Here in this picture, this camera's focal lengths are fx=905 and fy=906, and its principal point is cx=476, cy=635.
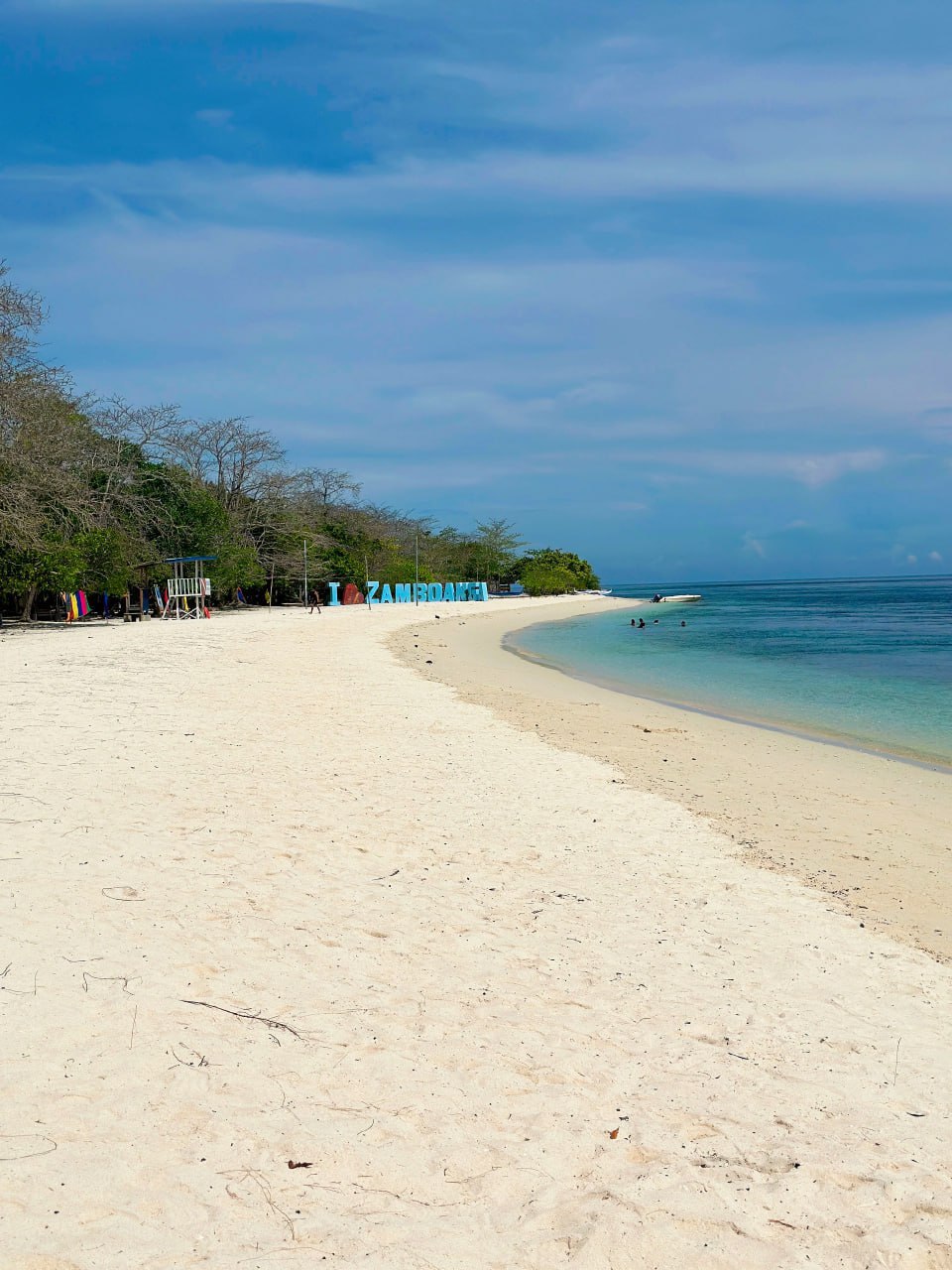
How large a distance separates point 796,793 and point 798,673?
14300mm

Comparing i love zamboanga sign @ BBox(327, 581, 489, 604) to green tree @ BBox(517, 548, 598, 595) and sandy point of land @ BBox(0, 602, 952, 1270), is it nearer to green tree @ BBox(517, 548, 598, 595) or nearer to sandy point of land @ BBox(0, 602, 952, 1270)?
green tree @ BBox(517, 548, 598, 595)

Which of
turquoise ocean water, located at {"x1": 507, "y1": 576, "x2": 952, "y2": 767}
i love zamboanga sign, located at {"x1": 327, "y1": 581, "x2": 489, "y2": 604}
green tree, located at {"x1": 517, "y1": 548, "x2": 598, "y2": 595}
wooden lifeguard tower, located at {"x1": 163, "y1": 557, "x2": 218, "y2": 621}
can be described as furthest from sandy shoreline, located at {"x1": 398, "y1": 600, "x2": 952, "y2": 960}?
green tree, located at {"x1": 517, "y1": 548, "x2": 598, "y2": 595}

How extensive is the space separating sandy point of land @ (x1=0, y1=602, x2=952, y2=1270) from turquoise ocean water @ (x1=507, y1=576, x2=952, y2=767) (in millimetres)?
7630

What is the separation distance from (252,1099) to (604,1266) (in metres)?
1.24

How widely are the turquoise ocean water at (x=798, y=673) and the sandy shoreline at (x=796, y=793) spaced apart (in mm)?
1368

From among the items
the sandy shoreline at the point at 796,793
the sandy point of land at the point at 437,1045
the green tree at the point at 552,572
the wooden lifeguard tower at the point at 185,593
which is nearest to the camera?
the sandy point of land at the point at 437,1045

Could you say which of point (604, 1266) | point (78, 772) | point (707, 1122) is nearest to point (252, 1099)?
point (604, 1266)

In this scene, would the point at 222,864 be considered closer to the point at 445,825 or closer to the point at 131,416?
the point at 445,825

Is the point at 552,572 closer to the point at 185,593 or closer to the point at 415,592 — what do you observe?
the point at 415,592

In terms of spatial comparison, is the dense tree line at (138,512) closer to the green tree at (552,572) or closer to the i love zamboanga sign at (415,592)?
the i love zamboanga sign at (415,592)

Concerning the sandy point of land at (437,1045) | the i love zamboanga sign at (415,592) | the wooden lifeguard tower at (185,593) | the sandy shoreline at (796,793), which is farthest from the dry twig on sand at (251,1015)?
the i love zamboanga sign at (415,592)

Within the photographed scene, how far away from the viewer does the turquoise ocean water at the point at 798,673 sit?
45.5 feet

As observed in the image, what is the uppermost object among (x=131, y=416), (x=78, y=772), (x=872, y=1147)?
(x=131, y=416)

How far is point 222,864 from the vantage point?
17.1 feet
